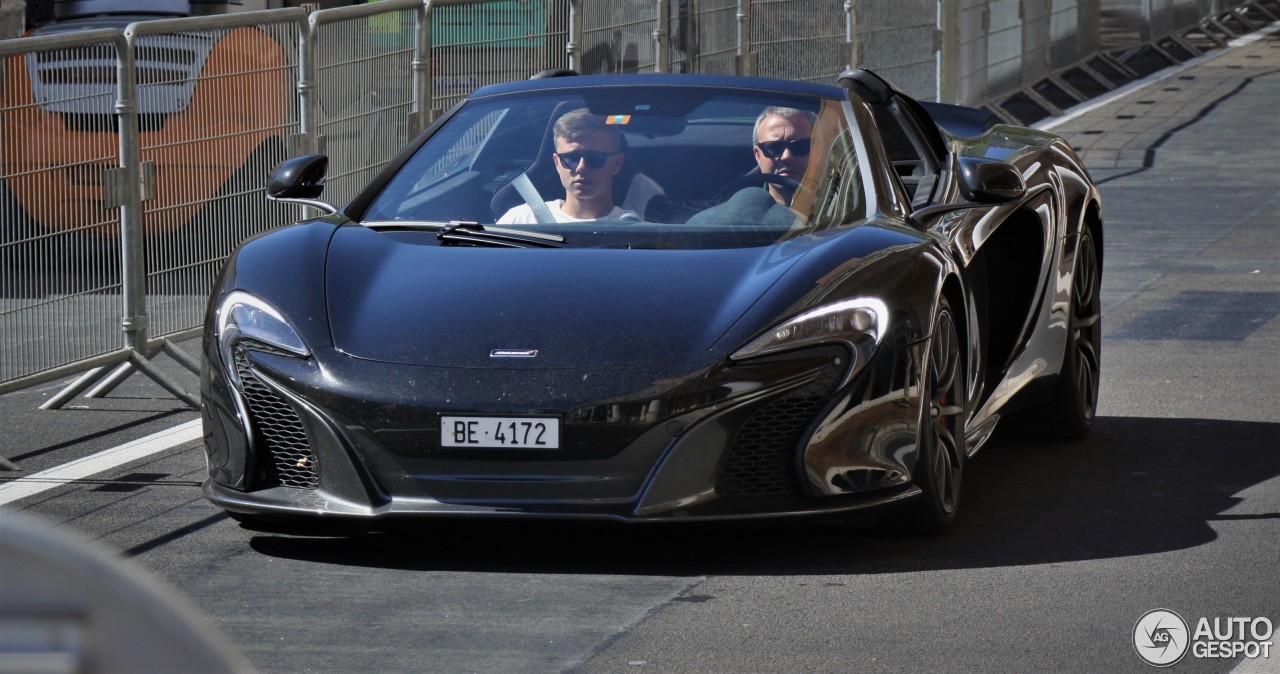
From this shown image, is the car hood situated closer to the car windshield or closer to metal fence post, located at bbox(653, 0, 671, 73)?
the car windshield

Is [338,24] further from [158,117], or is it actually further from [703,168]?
[703,168]

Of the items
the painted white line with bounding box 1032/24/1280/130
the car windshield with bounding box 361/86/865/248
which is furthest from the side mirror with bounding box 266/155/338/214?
the painted white line with bounding box 1032/24/1280/130

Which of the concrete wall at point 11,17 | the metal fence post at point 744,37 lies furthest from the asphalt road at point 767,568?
the concrete wall at point 11,17

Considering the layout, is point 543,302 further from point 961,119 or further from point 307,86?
point 307,86

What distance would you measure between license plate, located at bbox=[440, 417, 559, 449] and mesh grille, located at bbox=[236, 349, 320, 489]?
1.32 feet

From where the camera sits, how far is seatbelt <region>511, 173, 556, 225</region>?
18.7 ft

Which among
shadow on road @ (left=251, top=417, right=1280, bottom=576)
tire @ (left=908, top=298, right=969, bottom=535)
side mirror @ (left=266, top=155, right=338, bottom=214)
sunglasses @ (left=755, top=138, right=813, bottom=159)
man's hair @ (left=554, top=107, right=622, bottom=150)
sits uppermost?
man's hair @ (left=554, top=107, right=622, bottom=150)

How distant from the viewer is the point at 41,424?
7418mm

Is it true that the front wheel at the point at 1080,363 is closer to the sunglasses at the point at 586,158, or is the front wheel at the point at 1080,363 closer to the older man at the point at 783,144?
the older man at the point at 783,144

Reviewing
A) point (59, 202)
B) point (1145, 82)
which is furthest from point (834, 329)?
point (1145, 82)

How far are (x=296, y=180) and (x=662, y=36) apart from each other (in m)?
8.42

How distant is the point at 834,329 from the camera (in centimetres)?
480

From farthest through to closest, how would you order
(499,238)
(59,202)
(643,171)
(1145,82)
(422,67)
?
(1145,82)
(422,67)
(59,202)
(643,171)
(499,238)

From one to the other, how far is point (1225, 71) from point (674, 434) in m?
21.3
